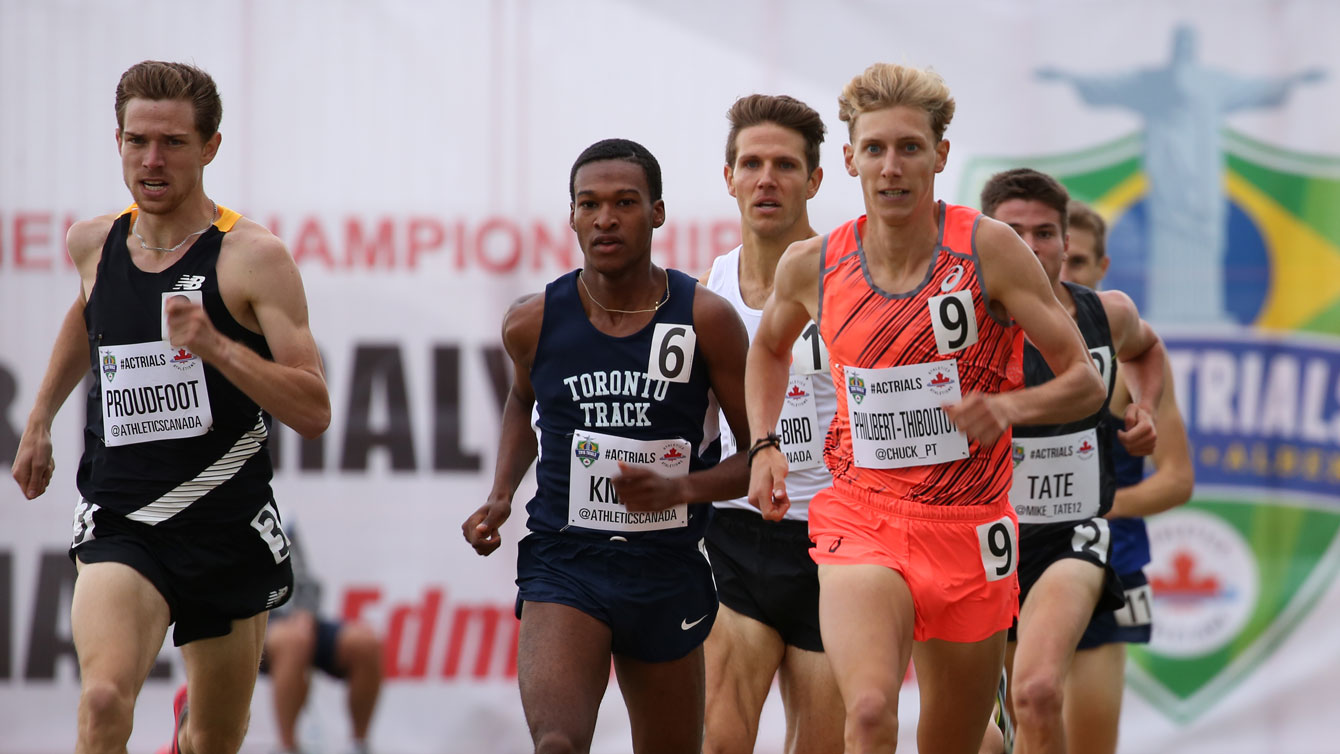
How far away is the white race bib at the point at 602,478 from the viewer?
4.63m

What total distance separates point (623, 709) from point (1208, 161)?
4.05m

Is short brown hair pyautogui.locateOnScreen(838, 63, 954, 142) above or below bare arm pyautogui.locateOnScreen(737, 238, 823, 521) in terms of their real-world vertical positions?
above

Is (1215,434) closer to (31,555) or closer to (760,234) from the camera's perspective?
(760,234)

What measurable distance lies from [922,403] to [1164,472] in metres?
2.20

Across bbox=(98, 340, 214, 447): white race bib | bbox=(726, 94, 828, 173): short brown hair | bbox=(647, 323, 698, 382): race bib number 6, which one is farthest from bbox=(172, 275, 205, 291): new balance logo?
bbox=(726, 94, 828, 173): short brown hair

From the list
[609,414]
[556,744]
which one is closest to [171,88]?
[609,414]

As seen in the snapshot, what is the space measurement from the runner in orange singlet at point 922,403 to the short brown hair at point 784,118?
102cm

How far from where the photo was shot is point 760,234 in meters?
5.62

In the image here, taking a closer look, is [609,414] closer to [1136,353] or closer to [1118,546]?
[1136,353]

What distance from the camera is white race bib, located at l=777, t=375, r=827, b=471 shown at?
544 cm

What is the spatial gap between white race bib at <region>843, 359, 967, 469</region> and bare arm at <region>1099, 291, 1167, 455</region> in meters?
1.40

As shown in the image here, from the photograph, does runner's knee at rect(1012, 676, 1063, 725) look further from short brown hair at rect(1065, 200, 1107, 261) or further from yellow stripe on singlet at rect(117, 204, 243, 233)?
yellow stripe on singlet at rect(117, 204, 243, 233)

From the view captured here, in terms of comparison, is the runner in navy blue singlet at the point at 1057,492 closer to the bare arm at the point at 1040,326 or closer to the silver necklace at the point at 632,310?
the bare arm at the point at 1040,326

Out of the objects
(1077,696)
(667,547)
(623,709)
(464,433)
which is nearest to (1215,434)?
(1077,696)
